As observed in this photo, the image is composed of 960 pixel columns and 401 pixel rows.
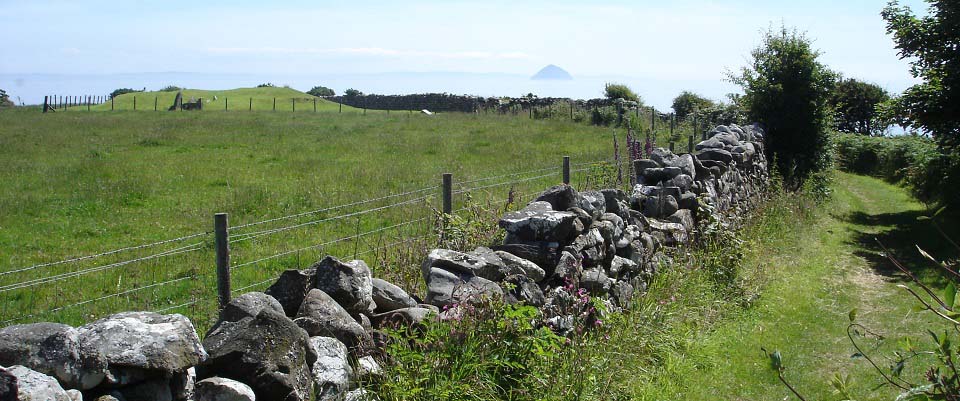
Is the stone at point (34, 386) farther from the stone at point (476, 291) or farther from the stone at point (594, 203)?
the stone at point (594, 203)

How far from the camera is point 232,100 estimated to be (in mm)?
54500

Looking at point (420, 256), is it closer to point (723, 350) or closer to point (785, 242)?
point (723, 350)

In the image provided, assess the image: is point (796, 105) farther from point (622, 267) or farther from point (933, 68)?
point (622, 267)

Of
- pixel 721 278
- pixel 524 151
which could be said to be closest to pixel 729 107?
pixel 524 151

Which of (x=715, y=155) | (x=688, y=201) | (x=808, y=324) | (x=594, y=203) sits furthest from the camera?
(x=715, y=155)

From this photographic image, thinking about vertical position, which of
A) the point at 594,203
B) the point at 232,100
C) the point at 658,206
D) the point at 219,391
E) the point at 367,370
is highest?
the point at 232,100

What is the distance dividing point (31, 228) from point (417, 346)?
10101 mm

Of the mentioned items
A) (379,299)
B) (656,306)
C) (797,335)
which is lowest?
(797,335)

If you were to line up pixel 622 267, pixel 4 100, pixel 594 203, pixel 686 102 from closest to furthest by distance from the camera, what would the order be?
pixel 594 203 → pixel 622 267 → pixel 686 102 → pixel 4 100

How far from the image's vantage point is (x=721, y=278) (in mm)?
9375

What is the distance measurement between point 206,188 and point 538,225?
437 inches

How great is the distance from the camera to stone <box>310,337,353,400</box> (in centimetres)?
405

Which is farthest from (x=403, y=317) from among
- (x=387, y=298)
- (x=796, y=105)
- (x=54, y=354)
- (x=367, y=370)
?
(x=796, y=105)

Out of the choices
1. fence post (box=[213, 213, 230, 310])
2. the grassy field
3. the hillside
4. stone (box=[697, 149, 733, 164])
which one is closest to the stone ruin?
the grassy field
